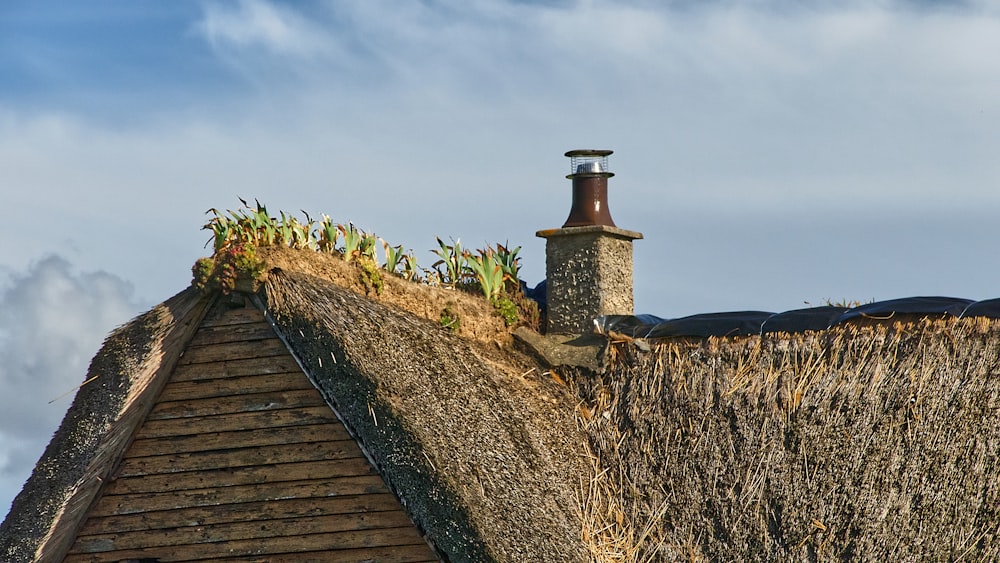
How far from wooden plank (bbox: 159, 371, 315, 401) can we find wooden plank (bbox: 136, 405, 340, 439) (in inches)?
7.2

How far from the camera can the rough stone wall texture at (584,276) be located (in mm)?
14617

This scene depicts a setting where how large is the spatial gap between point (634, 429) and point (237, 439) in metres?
3.66

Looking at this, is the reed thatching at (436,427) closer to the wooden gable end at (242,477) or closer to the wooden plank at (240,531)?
the wooden gable end at (242,477)

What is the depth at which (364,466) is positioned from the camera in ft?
38.9

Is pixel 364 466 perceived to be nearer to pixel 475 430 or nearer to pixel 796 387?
pixel 475 430

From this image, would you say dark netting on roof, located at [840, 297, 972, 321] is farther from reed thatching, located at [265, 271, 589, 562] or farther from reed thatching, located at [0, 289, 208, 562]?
reed thatching, located at [0, 289, 208, 562]

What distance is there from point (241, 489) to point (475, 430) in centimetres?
205

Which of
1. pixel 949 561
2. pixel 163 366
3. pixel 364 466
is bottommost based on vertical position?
pixel 949 561

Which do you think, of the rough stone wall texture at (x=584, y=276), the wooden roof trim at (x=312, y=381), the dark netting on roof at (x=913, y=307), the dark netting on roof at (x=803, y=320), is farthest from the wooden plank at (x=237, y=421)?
the dark netting on roof at (x=913, y=307)

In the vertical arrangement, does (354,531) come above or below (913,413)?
below

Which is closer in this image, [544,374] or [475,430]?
[475,430]

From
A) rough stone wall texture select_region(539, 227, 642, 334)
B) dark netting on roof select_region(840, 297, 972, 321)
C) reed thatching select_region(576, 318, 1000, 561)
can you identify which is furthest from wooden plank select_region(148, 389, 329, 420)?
dark netting on roof select_region(840, 297, 972, 321)

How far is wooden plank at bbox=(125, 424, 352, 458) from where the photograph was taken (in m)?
11.9

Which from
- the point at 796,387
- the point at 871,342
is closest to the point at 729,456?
the point at 796,387
